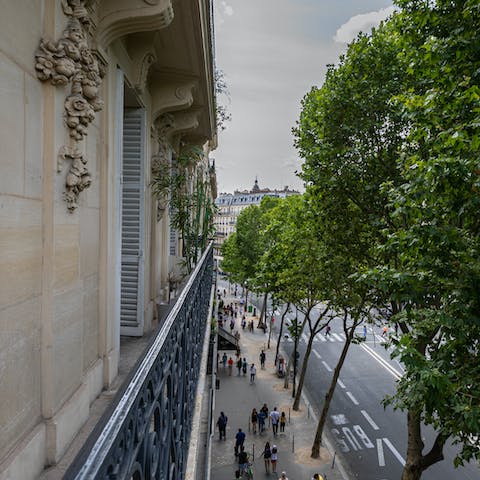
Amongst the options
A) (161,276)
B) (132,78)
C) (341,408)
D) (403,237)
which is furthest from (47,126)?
(341,408)

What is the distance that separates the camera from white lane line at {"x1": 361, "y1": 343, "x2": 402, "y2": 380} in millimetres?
A: 24406

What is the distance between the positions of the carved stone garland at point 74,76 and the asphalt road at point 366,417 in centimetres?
1064

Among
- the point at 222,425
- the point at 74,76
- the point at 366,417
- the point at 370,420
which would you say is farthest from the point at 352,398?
the point at 74,76

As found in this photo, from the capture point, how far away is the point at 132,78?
5605mm

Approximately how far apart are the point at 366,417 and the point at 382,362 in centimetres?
840

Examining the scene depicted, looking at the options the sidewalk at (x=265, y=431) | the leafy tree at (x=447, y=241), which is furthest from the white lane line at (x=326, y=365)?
the leafy tree at (x=447, y=241)

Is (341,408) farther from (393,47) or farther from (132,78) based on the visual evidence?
(132,78)

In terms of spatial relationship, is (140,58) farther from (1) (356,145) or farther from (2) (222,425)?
(2) (222,425)

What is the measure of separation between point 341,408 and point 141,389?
20.3 m

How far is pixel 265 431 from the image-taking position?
60.1ft

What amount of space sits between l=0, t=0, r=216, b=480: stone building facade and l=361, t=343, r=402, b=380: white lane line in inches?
904

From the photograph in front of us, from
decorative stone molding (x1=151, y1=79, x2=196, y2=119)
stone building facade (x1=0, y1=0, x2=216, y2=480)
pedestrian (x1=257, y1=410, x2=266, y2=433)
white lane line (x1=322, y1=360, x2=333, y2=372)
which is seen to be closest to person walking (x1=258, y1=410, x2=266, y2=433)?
pedestrian (x1=257, y1=410, x2=266, y2=433)

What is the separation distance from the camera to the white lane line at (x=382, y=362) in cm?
2441

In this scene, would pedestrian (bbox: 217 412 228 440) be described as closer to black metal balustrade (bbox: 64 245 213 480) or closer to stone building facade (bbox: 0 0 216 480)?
stone building facade (bbox: 0 0 216 480)
